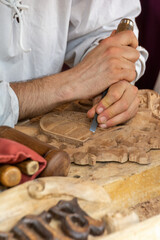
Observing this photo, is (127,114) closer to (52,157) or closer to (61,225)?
(52,157)

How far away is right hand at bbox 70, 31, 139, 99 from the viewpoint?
1.50 meters

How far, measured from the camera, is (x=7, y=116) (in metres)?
1.31

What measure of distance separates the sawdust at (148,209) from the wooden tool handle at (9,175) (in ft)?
1.35

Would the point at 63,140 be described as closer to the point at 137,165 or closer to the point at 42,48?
the point at 137,165

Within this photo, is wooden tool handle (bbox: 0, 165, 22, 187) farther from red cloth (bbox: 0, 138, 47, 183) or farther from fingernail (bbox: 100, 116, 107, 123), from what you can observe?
fingernail (bbox: 100, 116, 107, 123)

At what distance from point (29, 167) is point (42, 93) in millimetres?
609

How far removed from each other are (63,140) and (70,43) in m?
0.83

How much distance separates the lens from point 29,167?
0.89 metres

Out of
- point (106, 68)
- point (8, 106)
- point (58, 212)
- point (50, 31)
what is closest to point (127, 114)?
point (106, 68)

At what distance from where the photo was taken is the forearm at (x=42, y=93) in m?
1.42

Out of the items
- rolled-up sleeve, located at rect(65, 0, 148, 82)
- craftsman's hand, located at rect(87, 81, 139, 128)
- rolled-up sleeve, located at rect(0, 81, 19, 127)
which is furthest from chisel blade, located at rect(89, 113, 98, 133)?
rolled-up sleeve, located at rect(65, 0, 148, 82)

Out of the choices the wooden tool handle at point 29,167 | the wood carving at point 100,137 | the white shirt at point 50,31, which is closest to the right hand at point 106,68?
the wood carving at point 100,137

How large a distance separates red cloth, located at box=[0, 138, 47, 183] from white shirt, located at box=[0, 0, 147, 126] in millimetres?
675

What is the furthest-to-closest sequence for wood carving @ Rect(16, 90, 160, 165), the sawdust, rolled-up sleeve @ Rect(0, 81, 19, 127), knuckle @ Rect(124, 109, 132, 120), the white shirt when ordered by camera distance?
the white shirt < knuckle @ Rect(124, 109, 132, 120) < rolled-up sleeve @ Rect(0, 81, 19, 127) < wood carving @ Rect(16, 90, 160, 165) < the sawdust
